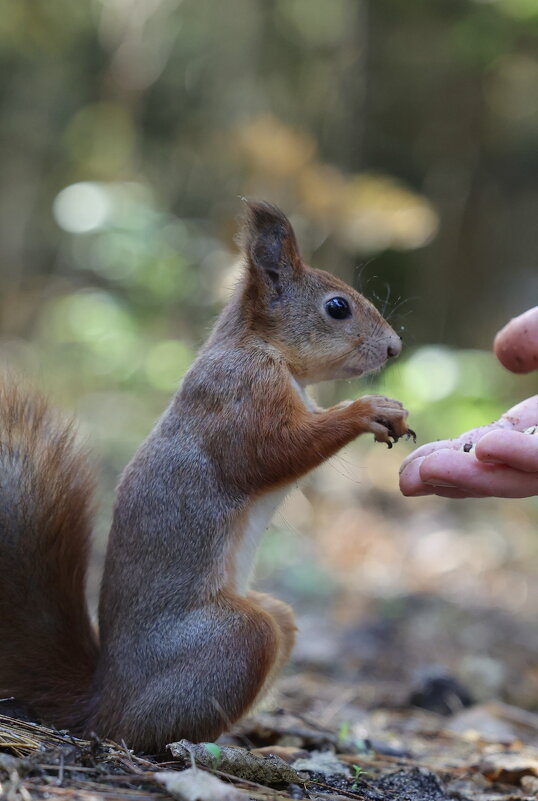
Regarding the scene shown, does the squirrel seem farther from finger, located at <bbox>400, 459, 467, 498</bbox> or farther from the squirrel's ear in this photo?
the squirrel's ear

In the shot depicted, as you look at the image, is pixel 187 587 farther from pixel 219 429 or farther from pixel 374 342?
pixel 374 342

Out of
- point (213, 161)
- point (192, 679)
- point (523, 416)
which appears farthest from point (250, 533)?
point (213, 161)

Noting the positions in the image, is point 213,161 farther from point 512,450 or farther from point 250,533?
point 512,450

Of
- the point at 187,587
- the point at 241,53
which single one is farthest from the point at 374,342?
the point at 241,53

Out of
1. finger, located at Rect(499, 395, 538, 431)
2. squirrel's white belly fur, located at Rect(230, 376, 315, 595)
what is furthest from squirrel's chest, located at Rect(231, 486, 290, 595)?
finger, located at Rect(499, 395, 538, 431)

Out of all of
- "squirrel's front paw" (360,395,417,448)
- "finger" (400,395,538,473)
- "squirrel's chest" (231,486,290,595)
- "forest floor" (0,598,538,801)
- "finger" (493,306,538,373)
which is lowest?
"forest floor" (0,598,538,801)

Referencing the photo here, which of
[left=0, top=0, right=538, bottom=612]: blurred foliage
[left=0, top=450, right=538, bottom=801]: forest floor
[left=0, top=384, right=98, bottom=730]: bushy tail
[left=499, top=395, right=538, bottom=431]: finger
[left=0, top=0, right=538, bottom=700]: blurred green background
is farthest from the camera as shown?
[left=0, top=0, right=538, bottom=612]: blurred foliage

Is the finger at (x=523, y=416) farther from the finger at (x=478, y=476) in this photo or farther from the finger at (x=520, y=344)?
the finger at (x=478, y=476)
